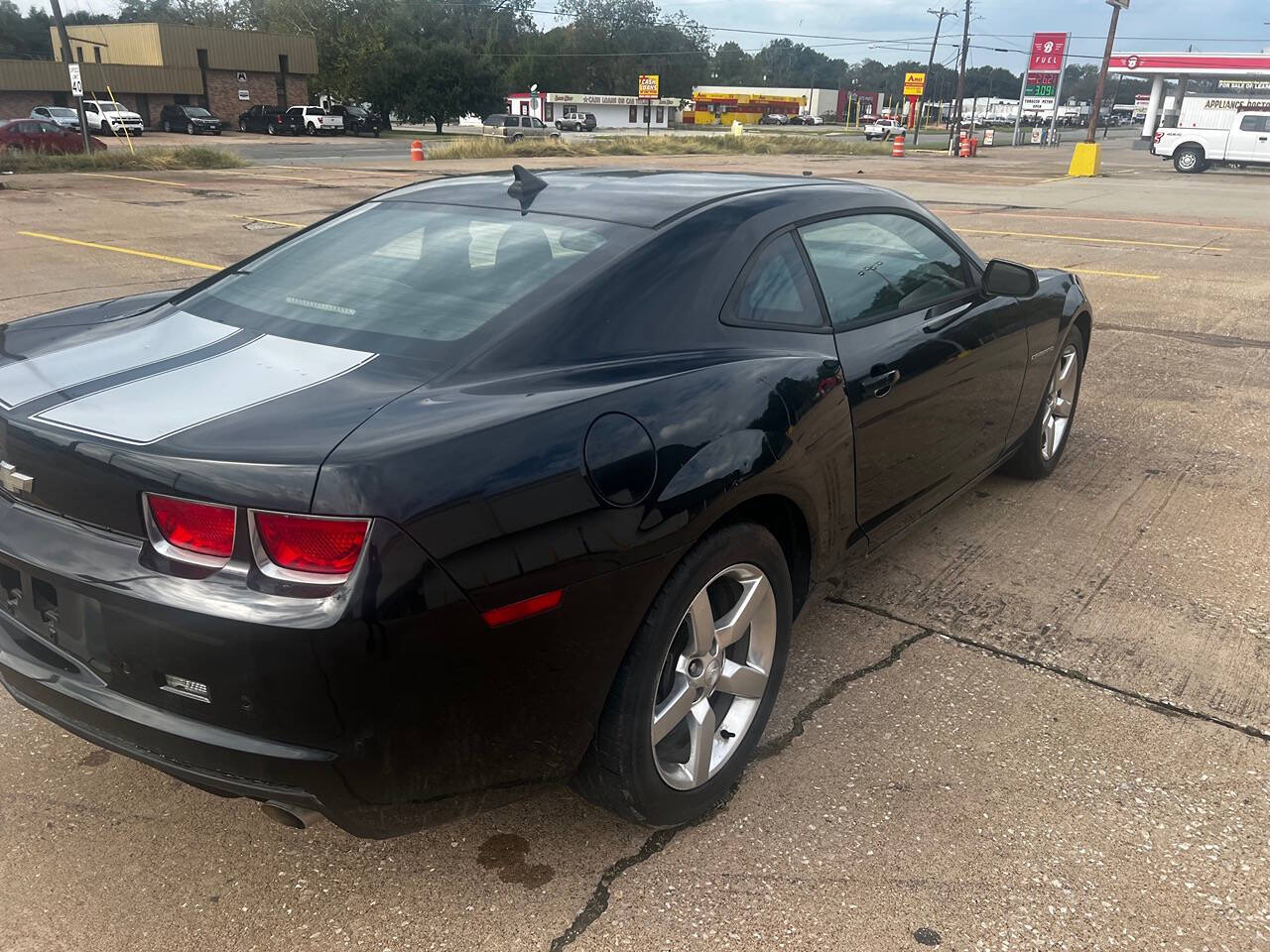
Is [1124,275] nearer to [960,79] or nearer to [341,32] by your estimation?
[960,79]

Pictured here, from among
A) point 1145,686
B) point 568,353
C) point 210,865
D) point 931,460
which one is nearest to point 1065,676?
point 1145,686

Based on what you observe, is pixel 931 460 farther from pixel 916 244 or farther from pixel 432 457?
pixel 432 457

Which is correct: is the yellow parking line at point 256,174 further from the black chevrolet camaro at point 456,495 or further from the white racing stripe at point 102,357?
the white racing stripe at point 102,357

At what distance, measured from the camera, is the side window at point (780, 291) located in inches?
109

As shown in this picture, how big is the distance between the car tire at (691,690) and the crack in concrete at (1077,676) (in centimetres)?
95

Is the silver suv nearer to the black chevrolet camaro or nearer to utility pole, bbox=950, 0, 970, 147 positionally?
utility pole, bbox=950, 0, 970, 147

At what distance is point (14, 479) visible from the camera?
2.07m

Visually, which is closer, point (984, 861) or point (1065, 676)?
point (984, 861)

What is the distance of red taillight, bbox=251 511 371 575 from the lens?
1785 mm

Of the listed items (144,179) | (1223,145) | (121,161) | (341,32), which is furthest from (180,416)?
(341,32)

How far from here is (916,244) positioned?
3.67 m

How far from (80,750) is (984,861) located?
2.40 metres

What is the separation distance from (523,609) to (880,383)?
5.10 ft

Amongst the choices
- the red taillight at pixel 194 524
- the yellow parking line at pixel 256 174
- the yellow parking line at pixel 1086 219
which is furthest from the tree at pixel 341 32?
the red taillight at pixel 194 524
